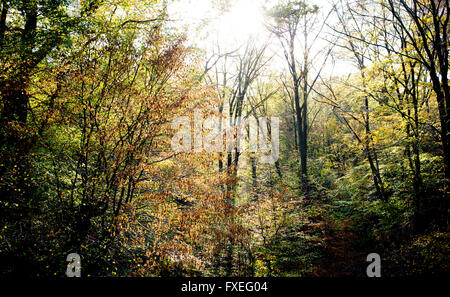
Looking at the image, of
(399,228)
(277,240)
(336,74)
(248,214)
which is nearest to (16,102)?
(248,214)

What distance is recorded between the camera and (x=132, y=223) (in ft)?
23.3

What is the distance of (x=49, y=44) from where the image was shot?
6.54 m

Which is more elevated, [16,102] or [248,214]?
[16,102]

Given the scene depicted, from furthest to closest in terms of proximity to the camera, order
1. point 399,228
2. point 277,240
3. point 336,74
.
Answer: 1. point 336,74
2. point 277,240
3. point 399,228

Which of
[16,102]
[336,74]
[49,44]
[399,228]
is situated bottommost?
[399,228]

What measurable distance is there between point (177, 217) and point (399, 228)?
7.44 metres

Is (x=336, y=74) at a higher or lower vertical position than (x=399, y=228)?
higher

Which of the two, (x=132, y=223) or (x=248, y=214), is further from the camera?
(x=248, y=214)
